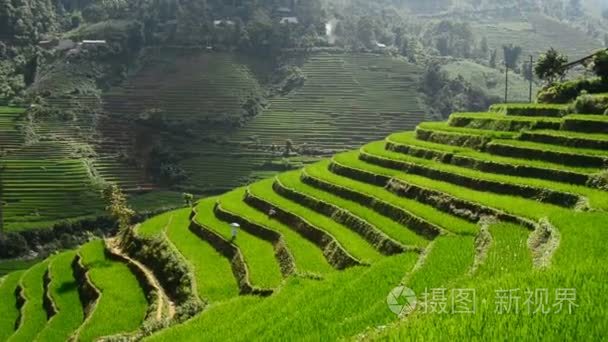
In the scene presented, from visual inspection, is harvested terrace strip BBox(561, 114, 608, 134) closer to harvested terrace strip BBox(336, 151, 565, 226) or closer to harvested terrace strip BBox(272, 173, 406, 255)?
harvested terrace strip BBox(336, 151, 565, 226)

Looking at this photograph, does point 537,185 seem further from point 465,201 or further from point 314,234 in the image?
point 314,234

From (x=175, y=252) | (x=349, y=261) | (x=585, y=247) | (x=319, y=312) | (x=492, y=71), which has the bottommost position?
(x=492, y=71)

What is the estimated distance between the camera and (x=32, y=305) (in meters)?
28.2

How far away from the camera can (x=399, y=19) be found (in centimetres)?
17688

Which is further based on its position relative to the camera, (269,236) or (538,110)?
(538,110)

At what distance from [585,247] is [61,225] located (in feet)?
149

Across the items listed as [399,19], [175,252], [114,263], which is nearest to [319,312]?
[175,252]

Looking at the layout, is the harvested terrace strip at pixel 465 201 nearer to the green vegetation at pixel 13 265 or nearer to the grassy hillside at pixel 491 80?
the green vegetation at pixel 13 265

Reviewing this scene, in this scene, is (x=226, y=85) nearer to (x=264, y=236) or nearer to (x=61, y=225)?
(x=61, y=225)

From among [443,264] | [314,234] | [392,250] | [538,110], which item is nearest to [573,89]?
[538,110]

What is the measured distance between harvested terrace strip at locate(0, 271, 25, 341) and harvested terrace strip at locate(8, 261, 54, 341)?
13.8 inches

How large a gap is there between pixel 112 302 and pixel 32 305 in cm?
660

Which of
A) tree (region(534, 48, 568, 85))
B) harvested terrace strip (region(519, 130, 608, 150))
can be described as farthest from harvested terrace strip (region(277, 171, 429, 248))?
tree (region(534, 48, 568, 85))

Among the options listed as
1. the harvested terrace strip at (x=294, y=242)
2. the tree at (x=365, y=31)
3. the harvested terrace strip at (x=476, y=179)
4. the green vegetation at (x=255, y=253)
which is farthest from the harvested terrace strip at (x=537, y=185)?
the tree at (x=365, y=31)
